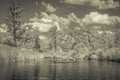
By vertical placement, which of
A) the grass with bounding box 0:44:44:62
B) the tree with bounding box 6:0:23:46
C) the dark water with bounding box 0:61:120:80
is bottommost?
the dark water with bounding box 0:61:120:80

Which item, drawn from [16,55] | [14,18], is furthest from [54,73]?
[14,18]

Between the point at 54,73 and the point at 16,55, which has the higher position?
the point at 16,55

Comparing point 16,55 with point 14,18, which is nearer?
point 16,55

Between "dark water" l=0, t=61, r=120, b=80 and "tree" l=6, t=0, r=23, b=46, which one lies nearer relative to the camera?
"dark water" l=0, t=61, r=120, b=80

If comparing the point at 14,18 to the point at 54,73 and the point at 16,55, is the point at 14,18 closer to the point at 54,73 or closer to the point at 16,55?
the point at 16,55

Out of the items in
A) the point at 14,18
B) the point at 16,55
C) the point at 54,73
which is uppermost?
the point at 14,18

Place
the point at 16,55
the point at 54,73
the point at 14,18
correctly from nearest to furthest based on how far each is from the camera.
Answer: the point at 54,73
the point at 16,55
the point at 14,18

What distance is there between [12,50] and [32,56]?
278 inches

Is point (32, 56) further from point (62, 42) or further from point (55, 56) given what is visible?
point (62, 42)

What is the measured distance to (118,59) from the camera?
9250cm

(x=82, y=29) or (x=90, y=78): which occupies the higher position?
(x=82, y=29)

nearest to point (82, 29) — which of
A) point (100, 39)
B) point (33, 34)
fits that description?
point (100, 39)

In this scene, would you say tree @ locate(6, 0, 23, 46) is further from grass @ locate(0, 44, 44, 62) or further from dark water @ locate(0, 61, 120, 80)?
dark water @ locate(0, 61, 120, 80)

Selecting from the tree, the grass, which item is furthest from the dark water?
the tree
